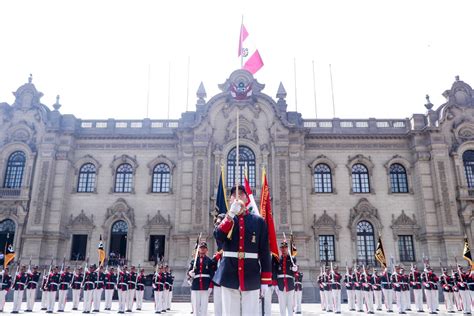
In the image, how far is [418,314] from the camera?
15.2 m

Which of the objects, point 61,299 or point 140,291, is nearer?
point 61,299

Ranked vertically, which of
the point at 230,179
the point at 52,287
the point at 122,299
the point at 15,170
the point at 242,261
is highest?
the point at 15,170

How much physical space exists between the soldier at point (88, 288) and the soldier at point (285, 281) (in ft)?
26.5

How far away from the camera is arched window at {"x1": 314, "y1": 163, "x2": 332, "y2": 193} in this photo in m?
25.5

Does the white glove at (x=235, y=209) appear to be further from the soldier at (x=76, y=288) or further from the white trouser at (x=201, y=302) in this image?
the soldier at (x=76, y=288)

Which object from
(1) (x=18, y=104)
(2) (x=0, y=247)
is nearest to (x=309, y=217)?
(2) (x=0, y=247)

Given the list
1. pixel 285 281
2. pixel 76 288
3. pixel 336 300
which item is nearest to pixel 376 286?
pixel 336 300

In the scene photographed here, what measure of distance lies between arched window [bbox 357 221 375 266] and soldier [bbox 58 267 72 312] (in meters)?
16.5

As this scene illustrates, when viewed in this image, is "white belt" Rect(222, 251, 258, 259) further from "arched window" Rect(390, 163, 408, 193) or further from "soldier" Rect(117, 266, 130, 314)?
"arched window" Rect(390, 163, 408, 193)

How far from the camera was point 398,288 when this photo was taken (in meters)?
16.3

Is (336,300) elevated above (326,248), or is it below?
below

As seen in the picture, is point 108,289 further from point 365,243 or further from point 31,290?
point 365,243

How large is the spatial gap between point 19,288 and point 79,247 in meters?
8.95

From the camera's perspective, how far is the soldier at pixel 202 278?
36.8ft
